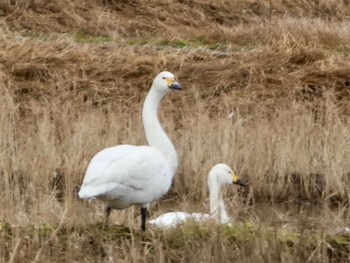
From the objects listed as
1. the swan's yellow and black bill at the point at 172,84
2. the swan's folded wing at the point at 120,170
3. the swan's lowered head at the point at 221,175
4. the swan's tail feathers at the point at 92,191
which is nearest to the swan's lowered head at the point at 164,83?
the swan's yellow and black bill at the point at 172,84

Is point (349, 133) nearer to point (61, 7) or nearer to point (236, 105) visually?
point (236, 105)

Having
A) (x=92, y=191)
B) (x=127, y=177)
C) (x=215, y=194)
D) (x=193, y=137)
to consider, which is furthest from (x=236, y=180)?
(x=92, y=191)

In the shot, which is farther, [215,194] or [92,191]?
[215,194]

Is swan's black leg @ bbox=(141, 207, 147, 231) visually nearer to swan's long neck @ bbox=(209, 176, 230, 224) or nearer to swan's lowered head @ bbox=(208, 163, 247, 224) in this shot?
swan's long neck @ bbox=(209, 176, 230, 224)

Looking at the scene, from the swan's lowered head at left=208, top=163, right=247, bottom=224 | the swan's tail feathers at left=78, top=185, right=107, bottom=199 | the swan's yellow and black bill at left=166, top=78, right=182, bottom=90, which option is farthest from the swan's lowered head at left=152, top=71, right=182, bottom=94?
the swan's tail feathers at left=78, top=185, right=107, bottom=199

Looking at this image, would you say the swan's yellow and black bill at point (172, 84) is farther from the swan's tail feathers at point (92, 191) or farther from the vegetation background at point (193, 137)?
the swan's tail feathers at point (92, 191)

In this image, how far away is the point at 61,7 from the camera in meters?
19.6

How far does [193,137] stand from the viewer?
368 inches

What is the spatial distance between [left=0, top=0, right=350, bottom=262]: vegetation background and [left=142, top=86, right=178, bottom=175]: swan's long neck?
1.13ft

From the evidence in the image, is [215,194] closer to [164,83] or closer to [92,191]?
[164,83]

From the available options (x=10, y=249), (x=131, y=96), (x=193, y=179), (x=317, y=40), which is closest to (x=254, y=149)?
(x=193, y=179)

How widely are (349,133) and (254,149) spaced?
3.32 feet

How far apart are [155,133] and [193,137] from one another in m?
2.59

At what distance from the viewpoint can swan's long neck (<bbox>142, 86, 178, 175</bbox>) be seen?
261 inches
